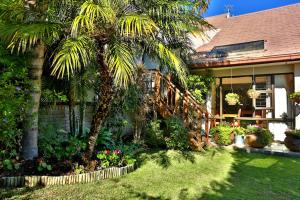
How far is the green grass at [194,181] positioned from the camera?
4848 millimetres

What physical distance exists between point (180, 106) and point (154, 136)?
151 centimetres

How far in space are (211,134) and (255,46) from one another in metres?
4.24

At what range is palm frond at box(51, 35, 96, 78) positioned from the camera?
14.6 feet

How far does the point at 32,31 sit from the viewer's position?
452cm

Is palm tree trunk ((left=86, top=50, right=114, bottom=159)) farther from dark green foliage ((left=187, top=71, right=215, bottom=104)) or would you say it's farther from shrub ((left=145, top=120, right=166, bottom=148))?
dark green foliage ((left=187, top=71, right=215, bottom=104))

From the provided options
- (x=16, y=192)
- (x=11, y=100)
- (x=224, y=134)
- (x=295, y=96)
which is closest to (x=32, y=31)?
(x=11, y=100)

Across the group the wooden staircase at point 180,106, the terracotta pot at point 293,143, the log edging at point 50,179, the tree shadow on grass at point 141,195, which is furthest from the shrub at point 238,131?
the tree shadow on grass at point 141,195

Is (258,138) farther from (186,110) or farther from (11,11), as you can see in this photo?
(11,11)

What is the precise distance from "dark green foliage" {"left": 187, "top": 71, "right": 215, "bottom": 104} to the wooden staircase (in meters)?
1.23

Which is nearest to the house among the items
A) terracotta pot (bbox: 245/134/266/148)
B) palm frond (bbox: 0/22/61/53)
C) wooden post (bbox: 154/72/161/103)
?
terracotta pot (bbox: 245/134/266/148)

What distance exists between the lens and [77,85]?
23.4 ft

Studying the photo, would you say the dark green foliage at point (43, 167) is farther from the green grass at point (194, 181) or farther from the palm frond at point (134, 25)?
the palm frond at point (134, 25)

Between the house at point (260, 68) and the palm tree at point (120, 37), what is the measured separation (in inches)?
139

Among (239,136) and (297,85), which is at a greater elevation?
(297,85)
